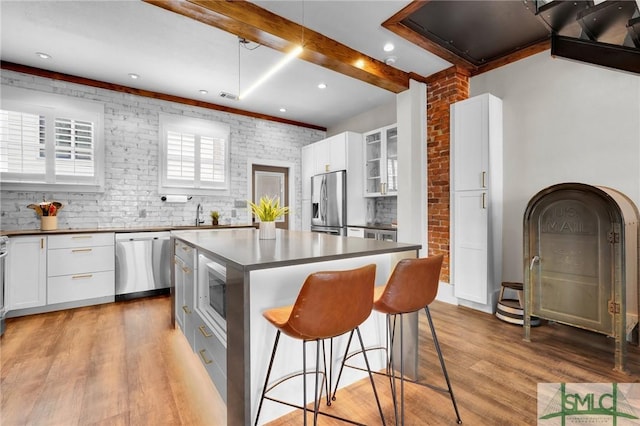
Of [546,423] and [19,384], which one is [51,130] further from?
[546,423]

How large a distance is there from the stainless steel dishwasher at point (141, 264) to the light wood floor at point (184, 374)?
798mm

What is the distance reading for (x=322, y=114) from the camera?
5.68 m

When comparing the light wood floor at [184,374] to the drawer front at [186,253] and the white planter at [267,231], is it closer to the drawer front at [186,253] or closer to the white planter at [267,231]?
the drawer front at [186,253]

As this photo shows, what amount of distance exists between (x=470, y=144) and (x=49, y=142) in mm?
5198

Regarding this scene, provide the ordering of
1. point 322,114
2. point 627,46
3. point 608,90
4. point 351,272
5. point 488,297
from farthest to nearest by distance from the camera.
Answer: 1. point 322,114
2. point 488,297
3. point 608,90
4. point 627,46
5. point 351,272

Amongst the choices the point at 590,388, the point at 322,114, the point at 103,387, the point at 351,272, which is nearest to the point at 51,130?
the point at 103,387

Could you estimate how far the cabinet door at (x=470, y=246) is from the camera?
11.0 ft

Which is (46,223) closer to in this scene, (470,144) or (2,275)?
(2,275)

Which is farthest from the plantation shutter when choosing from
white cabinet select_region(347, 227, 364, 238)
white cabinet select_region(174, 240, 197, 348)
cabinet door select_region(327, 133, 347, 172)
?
white cabinet select_region(347, 227, 364, 238)

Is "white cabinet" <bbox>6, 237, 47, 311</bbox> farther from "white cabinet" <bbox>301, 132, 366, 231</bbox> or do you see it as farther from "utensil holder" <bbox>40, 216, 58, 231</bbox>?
"white cabinet" <bbox>301, 132, 366, 231</bbox>

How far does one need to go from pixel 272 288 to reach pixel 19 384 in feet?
6.30

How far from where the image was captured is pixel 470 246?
3.49 m

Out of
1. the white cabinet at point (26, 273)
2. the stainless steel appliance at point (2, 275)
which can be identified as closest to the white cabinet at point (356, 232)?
the white cabinet at point (26, 273)

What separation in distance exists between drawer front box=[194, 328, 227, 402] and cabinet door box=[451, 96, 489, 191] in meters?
3.12
